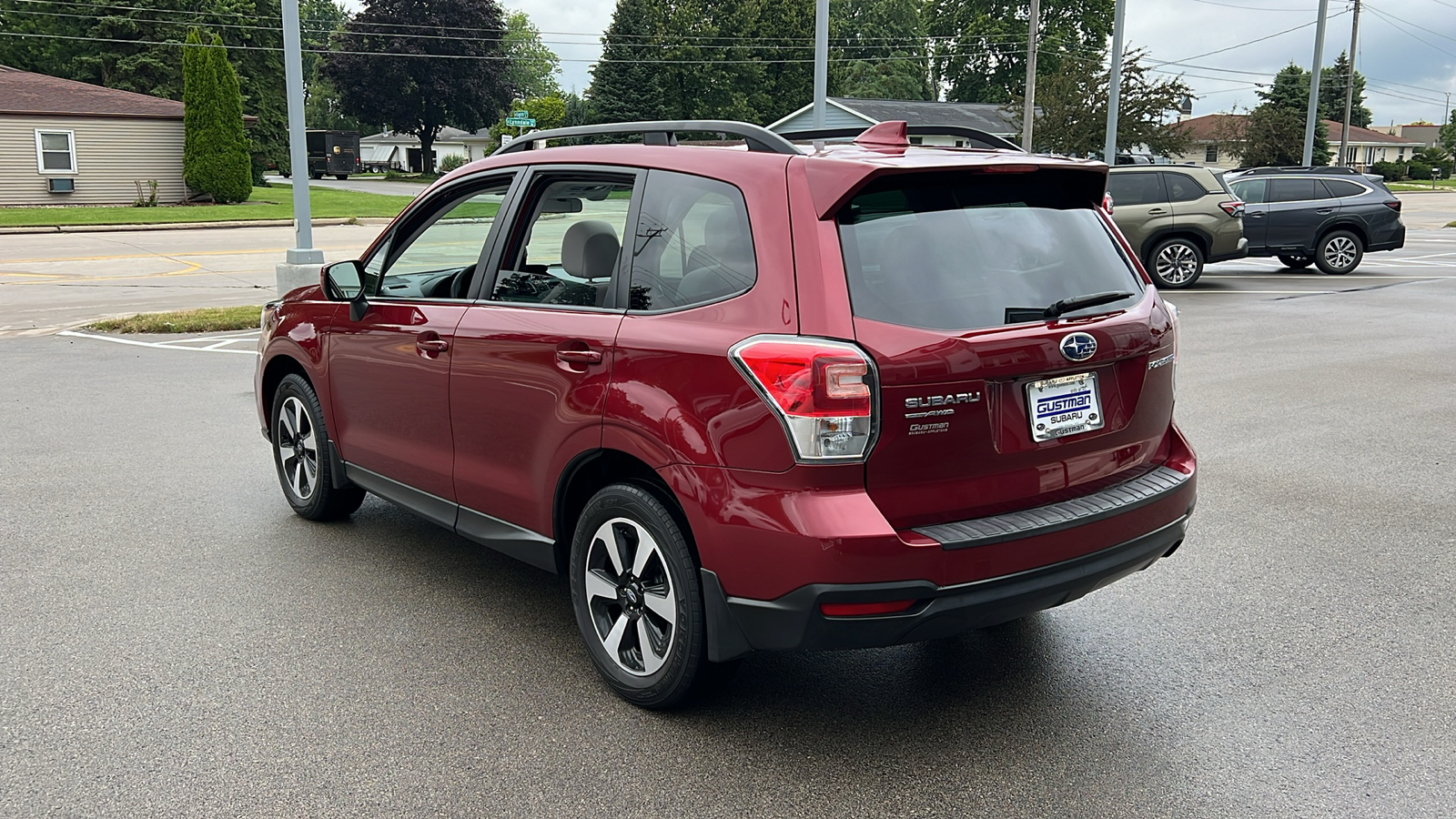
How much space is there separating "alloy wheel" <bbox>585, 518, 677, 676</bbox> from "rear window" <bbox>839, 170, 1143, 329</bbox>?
3.44ft

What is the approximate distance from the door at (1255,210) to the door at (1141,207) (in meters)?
2.80

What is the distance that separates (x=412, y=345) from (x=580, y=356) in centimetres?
118

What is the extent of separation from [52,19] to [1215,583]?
66935 millimetres

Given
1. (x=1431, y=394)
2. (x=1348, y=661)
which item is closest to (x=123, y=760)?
(x=1348, y=661)

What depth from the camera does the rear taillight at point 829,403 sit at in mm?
3137

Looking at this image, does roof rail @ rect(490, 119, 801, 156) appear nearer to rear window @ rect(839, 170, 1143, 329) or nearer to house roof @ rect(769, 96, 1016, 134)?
rear window @ rect(839, 170, 1143, 329)

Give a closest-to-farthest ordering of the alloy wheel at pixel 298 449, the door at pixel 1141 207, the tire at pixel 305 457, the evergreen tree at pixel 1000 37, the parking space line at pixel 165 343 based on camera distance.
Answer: the tire at pixel 305 457 → the alloy wheel at pixel 298 449 → the parking space line at pixel 165 343 → the door at pixel 1141 207 → the evergreen tree at pixel 1000 37

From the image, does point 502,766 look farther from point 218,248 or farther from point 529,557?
point 218,248

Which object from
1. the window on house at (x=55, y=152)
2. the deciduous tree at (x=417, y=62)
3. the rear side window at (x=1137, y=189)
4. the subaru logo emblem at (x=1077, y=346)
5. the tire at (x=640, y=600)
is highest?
the deciduous tree at (x=417, y=62)

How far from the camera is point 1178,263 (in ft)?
57.9

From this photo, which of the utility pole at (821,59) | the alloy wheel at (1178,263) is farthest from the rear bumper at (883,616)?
the alloy wheel at (1178,263)

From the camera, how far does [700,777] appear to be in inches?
131

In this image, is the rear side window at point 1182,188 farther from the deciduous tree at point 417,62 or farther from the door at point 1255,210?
the deciduous tree at point 417,62

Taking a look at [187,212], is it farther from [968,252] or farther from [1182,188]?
[968,252]
